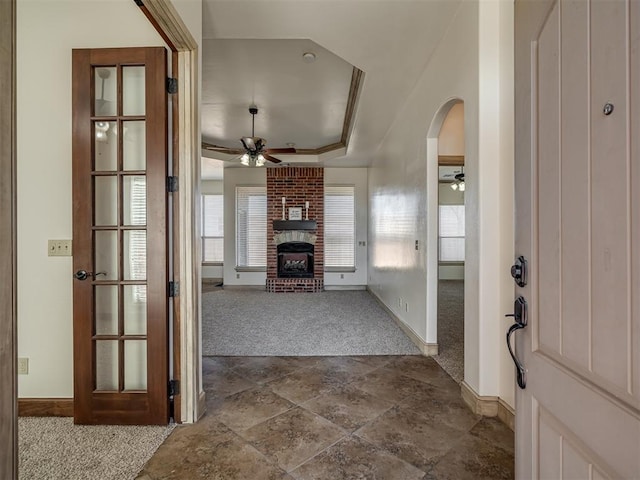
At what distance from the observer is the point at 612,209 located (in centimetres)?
62

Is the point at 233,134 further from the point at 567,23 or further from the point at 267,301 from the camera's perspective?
the point at 567,23

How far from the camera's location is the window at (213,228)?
8.41 m

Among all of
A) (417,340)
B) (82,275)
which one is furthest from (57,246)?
(417,340)

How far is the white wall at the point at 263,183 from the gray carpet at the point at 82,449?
16.8 feet

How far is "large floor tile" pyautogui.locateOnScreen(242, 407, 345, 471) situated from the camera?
5.40ft

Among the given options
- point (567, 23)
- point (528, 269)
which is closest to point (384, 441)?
point (528, 269)

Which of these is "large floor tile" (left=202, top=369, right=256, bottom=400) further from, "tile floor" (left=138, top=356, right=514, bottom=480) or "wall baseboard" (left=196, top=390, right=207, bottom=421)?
"wall baseboard" (left=196, top=390, right=207, bottom=421)

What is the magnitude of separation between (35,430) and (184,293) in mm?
1201

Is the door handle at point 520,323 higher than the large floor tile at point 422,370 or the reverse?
higher

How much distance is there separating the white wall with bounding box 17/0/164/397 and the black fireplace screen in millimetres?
4961

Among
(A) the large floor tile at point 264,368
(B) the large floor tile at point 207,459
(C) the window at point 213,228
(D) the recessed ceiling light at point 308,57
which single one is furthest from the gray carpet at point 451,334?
(C) the window at point 213,228

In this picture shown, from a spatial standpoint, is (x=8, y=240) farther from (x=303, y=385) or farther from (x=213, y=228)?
(x=213, y=228)

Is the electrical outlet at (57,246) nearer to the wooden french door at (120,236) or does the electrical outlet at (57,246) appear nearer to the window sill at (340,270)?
the wooden french door at (120,236)

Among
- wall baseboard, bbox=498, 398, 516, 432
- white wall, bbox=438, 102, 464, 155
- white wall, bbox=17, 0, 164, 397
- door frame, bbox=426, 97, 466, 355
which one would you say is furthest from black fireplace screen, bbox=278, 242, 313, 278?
wall baseboard, bbox=498, 398, 516, 432
